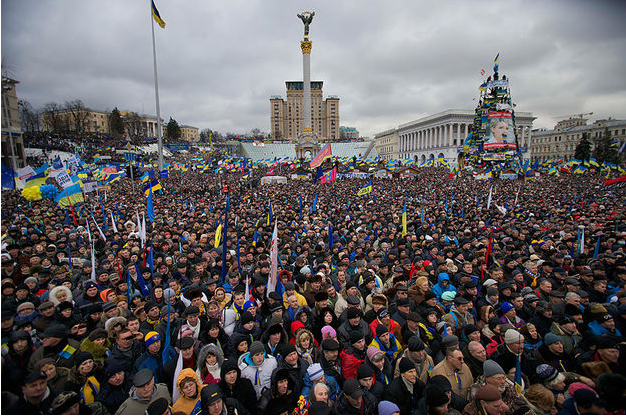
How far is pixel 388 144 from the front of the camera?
359 ft

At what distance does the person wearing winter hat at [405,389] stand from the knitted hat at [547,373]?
45.2 inches

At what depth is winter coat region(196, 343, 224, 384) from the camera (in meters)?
3.11

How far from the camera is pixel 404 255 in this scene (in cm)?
725

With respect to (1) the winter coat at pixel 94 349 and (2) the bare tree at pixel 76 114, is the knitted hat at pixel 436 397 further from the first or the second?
(2) the bare tree at pixel 76 114

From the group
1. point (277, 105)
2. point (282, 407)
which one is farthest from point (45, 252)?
point (277, 105)

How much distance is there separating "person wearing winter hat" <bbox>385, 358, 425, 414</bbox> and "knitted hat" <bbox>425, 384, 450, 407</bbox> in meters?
0.30

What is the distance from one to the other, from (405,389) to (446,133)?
8206 centimetres

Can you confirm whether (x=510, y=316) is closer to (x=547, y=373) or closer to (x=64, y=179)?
(x=547, y=373)

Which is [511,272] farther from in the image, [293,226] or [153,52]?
[153,52]

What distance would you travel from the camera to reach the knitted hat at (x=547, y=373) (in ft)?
9.11

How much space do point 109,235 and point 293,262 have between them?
729 cm

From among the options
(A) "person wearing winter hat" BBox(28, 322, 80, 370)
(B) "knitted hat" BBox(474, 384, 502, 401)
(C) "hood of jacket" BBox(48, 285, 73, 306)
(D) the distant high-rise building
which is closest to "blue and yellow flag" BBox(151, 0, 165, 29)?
(C) "hood of jacket" BBox(48, 285, 73, 306)

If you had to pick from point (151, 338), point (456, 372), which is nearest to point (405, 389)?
point (456, 372)

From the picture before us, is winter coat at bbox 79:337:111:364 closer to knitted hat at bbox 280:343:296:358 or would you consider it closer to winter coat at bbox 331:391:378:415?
knitted hat at bbox 280:343:296:358
